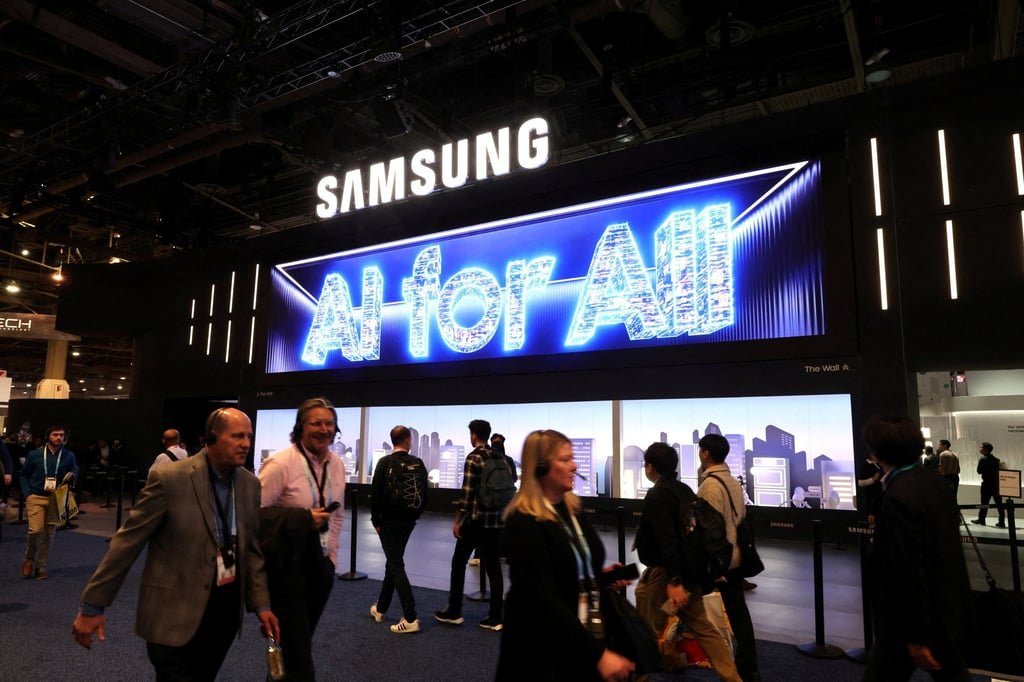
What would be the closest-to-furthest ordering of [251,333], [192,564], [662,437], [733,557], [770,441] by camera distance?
1. [192,564]
2. [733,557]
3. [770,441]
4. [662,437]
5. [251,333]

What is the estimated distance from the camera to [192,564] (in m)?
2.62

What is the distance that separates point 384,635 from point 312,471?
253cm

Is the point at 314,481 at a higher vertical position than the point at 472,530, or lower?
higher

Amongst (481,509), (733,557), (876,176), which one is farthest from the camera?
(876,176)

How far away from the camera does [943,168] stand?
813 centimetres

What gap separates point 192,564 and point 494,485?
10.7 ft

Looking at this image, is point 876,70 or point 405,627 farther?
point 876,70

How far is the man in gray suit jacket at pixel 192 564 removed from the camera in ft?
8.34

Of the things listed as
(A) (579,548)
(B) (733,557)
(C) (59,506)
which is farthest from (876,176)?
(C) (59,506)

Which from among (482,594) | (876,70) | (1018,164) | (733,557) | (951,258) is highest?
(876,70)

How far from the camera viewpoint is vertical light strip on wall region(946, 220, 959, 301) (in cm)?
795

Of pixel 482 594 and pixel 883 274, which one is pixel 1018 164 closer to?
pixel 883 274

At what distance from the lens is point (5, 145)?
1429 cm

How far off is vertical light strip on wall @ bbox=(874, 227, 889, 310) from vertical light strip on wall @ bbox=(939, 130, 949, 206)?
756 mm
